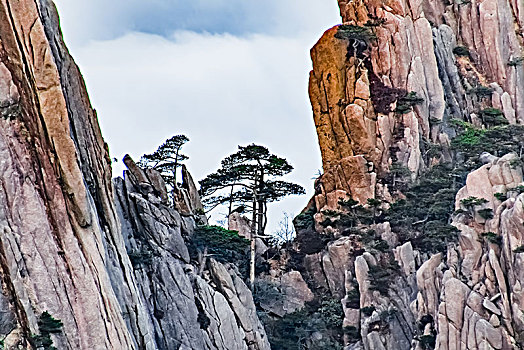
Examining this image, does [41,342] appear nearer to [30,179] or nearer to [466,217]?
[30,179]

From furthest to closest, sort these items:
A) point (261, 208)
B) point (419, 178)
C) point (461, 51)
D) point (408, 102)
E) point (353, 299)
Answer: point (461, 51)
point (408, 102)
point (261, 208)
point (419, 178)
point (353, 299)

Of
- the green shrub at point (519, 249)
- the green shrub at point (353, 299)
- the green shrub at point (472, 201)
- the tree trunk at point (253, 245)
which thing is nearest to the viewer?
the green shrub at point (519, 249)

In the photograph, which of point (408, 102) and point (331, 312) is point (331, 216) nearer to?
point (331, 312)

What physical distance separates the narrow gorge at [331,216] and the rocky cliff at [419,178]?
0.11 meters

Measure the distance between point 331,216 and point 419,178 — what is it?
6.68 meters

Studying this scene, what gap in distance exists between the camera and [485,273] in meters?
44.3

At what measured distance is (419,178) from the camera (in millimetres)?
58062

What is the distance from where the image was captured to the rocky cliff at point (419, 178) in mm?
44469

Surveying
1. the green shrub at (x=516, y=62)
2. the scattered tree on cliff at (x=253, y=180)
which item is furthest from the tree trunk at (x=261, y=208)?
the green shrub at (x=516, y=62)

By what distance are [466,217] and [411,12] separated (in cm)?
2362

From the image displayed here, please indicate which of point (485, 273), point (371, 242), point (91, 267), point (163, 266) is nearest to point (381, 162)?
point (371, 242)

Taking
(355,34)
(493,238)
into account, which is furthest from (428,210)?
(355,34)

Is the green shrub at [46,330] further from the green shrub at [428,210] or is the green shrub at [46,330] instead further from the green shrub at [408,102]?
the green shrub at [408,102]

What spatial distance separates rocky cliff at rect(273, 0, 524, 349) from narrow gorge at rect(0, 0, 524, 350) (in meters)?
0.11
